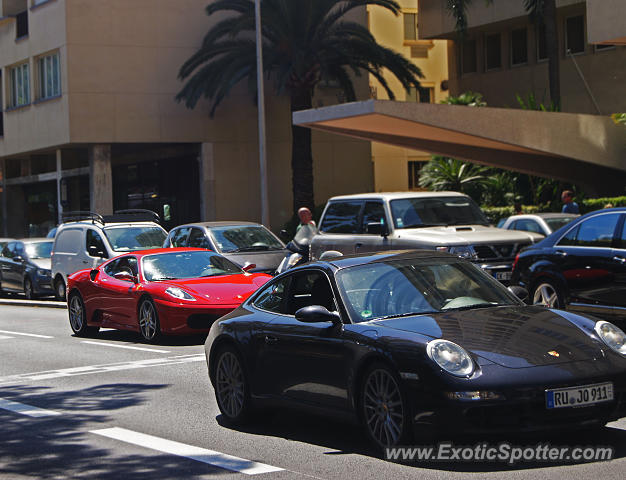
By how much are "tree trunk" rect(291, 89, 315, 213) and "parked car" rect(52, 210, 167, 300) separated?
1345cm

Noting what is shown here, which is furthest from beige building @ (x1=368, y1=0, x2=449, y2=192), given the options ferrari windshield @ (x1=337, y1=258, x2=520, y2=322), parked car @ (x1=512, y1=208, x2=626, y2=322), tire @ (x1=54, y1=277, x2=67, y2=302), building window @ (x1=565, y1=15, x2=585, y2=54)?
ferrari windshield @ (x1=337, y1=258, x2=520, y2=322)

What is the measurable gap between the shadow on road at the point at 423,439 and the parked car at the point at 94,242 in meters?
14.5

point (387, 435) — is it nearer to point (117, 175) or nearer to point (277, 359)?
point (277, 359)

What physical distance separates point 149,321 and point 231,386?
691 centimetres

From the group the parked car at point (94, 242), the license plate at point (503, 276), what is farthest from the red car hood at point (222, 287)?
the parked car at point (94, 242)

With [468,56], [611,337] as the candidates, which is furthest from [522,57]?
[611,337]

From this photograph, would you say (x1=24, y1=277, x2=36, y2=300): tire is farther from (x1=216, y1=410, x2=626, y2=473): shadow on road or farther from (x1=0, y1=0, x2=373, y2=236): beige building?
(x1=216, y1=410, x2=626, y2=473): shadow on road

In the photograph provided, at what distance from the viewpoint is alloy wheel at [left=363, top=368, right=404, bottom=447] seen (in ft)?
23.0

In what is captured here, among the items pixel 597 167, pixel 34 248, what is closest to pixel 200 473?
pixel 34 248

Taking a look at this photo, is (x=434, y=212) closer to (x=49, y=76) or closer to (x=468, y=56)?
(x=49, y=76)

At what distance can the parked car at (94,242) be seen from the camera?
23453mm

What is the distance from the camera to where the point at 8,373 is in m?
13.0

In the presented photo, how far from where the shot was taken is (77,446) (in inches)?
321

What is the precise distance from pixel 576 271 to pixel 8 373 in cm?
691
